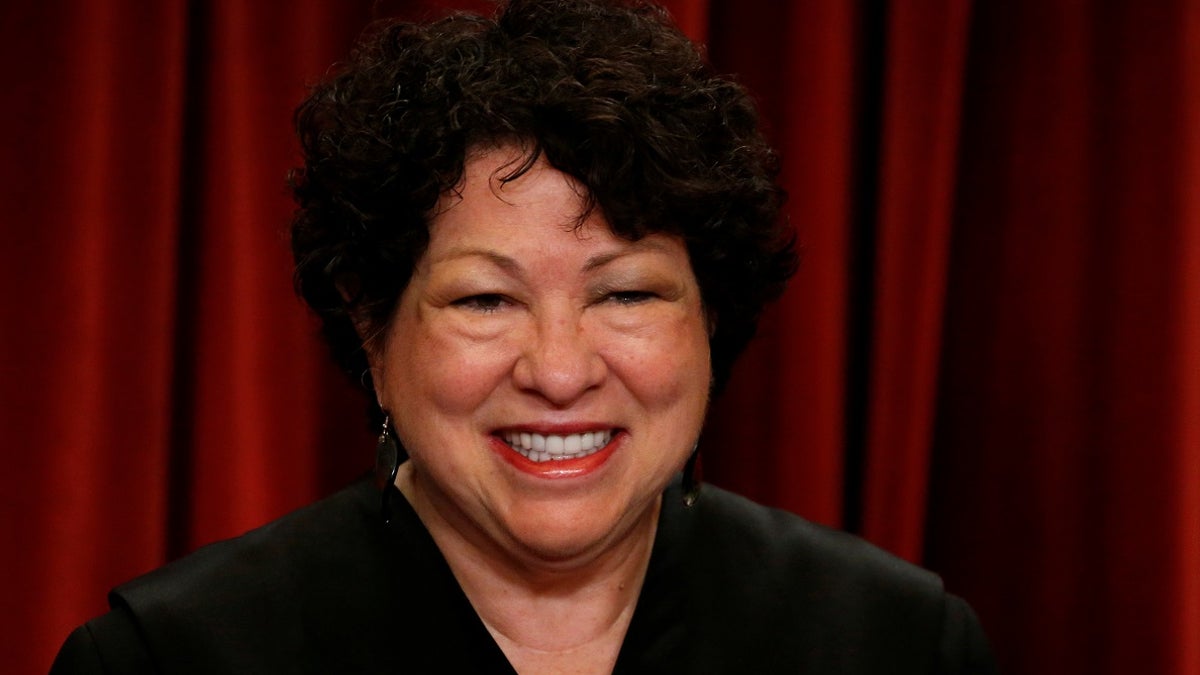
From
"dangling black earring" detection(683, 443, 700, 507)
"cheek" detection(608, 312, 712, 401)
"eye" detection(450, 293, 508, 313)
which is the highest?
"eye" detection(450, 293, 508, 313)

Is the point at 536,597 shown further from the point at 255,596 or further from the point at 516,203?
the point at 516,203

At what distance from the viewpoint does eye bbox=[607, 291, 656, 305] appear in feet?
4.59

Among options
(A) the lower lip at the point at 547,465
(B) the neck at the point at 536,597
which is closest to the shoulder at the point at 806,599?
(B) the neck at the point at 536,597

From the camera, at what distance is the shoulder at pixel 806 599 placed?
5.19 ft

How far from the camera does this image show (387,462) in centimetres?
151

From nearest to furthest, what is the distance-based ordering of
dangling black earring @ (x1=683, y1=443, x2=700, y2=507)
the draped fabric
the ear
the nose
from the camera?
the nose, the ear, dangling black earring @ (x1=683, y1=443, x2=700, y2=507), the draped fabric

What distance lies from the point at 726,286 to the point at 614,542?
0.31 metres

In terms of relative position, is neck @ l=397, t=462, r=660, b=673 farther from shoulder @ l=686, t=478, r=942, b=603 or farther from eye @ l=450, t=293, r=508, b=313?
eye @ l=450, t=293, r=508, b=313

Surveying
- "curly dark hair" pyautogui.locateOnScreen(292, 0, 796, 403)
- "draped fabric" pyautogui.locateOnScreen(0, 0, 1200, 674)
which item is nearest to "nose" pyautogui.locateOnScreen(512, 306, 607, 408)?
"curly dark hair" pyautogui.locateOnScreen(292, 0, 796, 403)

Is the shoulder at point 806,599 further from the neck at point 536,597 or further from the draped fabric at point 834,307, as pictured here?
the draped fabric at point 834,307

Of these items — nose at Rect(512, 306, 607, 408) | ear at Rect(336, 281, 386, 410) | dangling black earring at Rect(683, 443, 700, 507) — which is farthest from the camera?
Result: dangling black earring at Rect(683, 443, 700, 507)

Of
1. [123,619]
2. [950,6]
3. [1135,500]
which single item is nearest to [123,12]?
[123,619]

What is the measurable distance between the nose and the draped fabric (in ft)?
2.10

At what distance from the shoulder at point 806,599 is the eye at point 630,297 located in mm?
332
